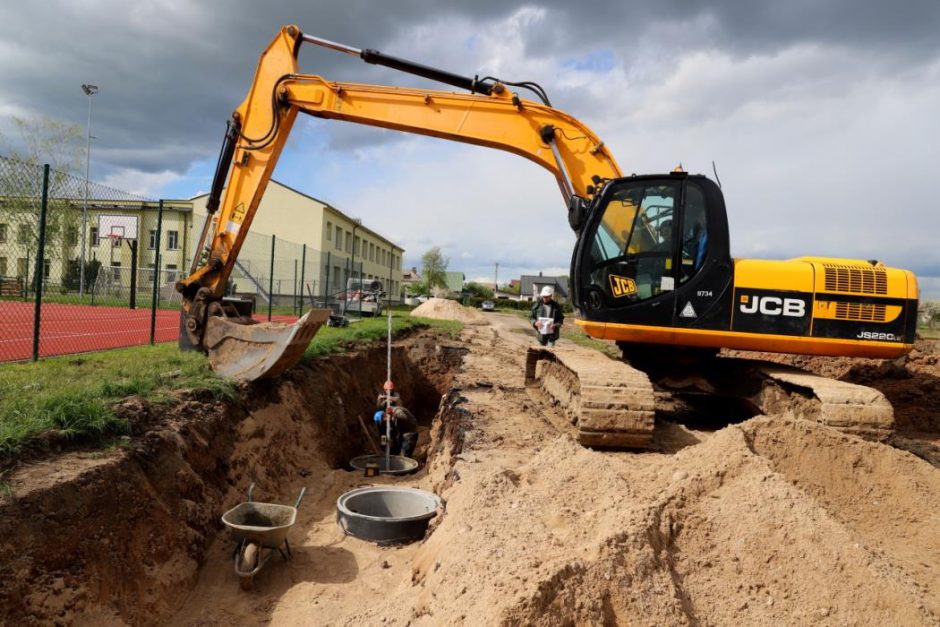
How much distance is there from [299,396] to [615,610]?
5895 millimetres

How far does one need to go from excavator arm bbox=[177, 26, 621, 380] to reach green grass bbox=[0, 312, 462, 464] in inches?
25.6

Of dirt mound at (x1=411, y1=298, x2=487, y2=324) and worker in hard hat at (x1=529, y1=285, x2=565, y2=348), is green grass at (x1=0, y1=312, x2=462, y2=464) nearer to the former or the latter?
worker in hard hat at (x1=529, y1=285, x2=565, y2=348)

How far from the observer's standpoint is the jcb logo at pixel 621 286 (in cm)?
632

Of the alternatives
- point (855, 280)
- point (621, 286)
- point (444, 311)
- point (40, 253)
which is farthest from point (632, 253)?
point (444, 311)

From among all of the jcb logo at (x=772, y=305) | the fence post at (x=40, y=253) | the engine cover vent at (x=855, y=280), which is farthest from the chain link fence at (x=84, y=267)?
the engine cover vent at (x=855, y=280)

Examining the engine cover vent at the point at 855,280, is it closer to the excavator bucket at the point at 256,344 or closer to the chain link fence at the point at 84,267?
the excavator bucket at the point at 256,344

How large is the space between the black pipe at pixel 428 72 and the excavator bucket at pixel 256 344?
321cm

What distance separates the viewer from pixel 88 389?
5078 mm

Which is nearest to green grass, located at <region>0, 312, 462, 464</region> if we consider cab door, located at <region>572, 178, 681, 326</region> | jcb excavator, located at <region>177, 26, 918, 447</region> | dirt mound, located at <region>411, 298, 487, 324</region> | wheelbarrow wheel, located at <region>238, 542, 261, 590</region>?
jcb excavator, located at <region>177, 26, 918, 447</region>

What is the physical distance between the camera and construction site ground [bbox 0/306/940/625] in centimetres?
307

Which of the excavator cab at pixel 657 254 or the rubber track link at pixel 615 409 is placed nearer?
the rubber track link at pixel 615 409

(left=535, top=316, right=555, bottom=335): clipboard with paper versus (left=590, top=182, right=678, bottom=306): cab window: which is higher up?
(left=590, top=182, right=678, bottom=306): cab window

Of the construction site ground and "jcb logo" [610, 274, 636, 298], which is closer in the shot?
the construction site ground

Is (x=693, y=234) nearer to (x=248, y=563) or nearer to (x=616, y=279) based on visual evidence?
(x=616, y=279)
